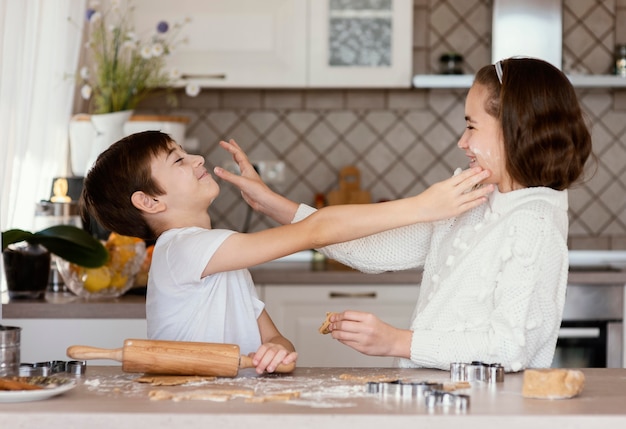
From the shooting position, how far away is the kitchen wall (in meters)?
3.87

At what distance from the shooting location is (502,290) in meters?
1.58

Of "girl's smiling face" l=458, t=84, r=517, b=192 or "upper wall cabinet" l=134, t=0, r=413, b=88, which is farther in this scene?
"upper wall cabinet" l=134, t=0, r=413, b=88

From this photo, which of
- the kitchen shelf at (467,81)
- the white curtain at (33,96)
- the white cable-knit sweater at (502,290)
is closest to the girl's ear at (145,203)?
the white cable-knit sweater at (502,290)

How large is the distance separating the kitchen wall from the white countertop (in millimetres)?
2592

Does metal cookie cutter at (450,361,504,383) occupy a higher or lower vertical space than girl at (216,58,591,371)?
lower

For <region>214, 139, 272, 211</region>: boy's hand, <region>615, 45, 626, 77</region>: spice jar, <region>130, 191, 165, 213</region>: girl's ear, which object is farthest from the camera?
<region>615, 45, 626, 77</region>: spice jar

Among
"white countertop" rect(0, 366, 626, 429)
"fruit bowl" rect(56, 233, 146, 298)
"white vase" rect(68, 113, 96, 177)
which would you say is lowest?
"white countertop" rect(0, 366, 626, 429)

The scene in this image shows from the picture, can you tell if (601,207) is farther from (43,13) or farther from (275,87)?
(43,13)

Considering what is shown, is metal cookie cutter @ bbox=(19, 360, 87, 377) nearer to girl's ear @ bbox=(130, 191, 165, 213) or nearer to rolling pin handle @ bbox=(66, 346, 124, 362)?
rolling pin handle @ bbox=(66, 346, 124, 362)

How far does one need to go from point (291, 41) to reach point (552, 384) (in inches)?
99.1

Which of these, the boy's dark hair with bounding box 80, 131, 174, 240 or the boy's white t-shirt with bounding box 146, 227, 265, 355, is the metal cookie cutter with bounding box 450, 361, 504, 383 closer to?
the boy's white t-shirt with bounding box 146, 227, 265, 355

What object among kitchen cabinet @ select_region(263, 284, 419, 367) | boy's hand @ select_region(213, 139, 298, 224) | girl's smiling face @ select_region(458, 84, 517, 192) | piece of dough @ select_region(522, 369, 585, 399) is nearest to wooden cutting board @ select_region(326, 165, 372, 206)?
kitchen cabinet @ select_region(263, 284, 419, 367)

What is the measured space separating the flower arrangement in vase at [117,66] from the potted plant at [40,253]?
619 mm

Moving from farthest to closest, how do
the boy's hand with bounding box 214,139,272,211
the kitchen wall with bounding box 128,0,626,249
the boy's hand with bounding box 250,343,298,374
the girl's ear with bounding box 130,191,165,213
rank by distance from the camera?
the kitchen wall with bounding box 128,0,626,249 < the boy's hand with bounding box 214,139,272,211 < the girl's ear with bounding box 130,191,165,213 < the boy's hand with bounding box 250,343,298,374
